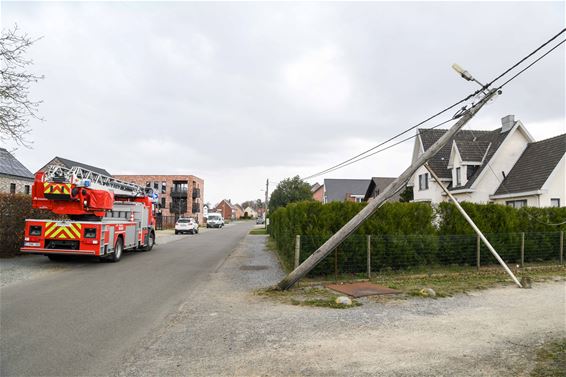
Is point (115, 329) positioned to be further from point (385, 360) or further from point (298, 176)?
point (298, 176)

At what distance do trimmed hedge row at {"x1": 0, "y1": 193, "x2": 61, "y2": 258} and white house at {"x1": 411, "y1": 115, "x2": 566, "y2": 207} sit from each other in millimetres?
20458

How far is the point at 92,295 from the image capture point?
8.76m

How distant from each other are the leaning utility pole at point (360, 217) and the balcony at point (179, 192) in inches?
2493

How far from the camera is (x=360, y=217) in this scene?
9.54 m

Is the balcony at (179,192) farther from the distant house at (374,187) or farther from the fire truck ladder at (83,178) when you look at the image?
the fire truck ladder at (83,178)

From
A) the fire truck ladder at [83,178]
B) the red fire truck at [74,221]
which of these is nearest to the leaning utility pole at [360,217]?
the red fire truck at [74,221]

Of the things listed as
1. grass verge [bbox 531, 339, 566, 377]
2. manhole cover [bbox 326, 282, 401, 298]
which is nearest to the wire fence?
manhole cover [bbox 326, 282, 401, 298]

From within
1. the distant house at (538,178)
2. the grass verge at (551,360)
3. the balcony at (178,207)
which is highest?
the distant house at (538,178)

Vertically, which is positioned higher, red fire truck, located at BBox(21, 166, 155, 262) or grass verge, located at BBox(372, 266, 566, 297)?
red fire truck, located at BBox(21, 166, 155, 262)

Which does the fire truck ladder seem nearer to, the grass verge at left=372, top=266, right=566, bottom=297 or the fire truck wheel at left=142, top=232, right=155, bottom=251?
the fire truck wheel at left=142, top=232, right=155, bottom=251

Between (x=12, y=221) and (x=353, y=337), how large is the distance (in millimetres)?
14793

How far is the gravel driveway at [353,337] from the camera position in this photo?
4754 mm

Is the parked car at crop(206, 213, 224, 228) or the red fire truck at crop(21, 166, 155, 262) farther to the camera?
the parked car at crop(206, 213, 224, 228)

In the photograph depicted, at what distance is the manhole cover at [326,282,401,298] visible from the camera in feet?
30.0
